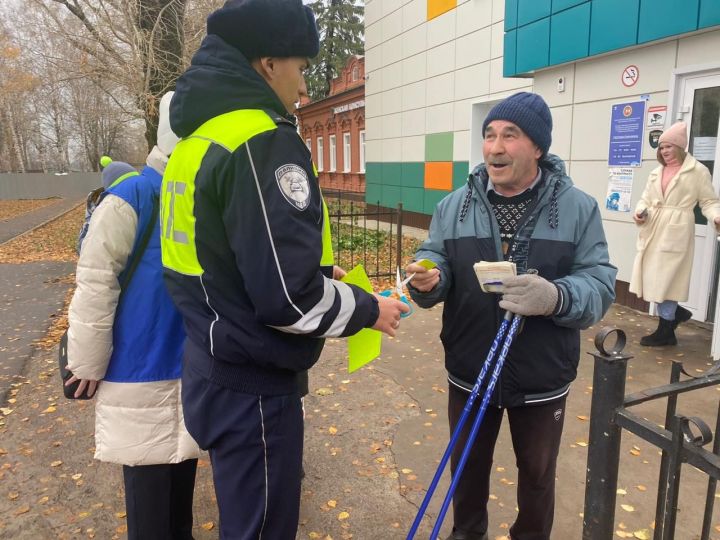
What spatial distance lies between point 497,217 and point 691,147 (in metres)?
4.65

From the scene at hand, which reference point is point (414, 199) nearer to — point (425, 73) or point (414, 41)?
point (425, 73)

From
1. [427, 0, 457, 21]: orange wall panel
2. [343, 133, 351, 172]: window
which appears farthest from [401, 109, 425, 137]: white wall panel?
[343, 133, 351, 172]: window

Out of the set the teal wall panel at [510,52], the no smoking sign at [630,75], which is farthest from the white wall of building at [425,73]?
Result: the no smoking sign at [630,75]

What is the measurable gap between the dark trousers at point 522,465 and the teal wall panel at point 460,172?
9.70 metres

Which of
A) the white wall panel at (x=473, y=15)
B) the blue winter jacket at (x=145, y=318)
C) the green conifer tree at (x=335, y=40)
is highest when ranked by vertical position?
the green conifer tree at (x=335, y=40)

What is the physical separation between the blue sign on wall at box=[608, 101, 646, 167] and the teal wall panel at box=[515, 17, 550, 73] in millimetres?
1359

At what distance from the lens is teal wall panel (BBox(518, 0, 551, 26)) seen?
23.7 ft

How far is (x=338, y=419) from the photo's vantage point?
4.07 meters

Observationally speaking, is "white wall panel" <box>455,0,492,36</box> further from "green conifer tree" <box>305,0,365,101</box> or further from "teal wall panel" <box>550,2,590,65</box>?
"green conifer tree" <box>305,0,365,101</box>

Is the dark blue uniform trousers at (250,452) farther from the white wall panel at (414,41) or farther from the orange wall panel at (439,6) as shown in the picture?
the white wall panel at (414,41)

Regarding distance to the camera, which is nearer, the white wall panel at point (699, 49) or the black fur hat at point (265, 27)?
the black fur hat at point (265, 27)

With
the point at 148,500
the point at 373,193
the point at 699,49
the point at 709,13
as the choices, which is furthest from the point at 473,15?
the point at 148,500

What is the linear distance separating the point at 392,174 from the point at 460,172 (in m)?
3.76

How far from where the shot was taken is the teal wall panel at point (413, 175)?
44.9ft
